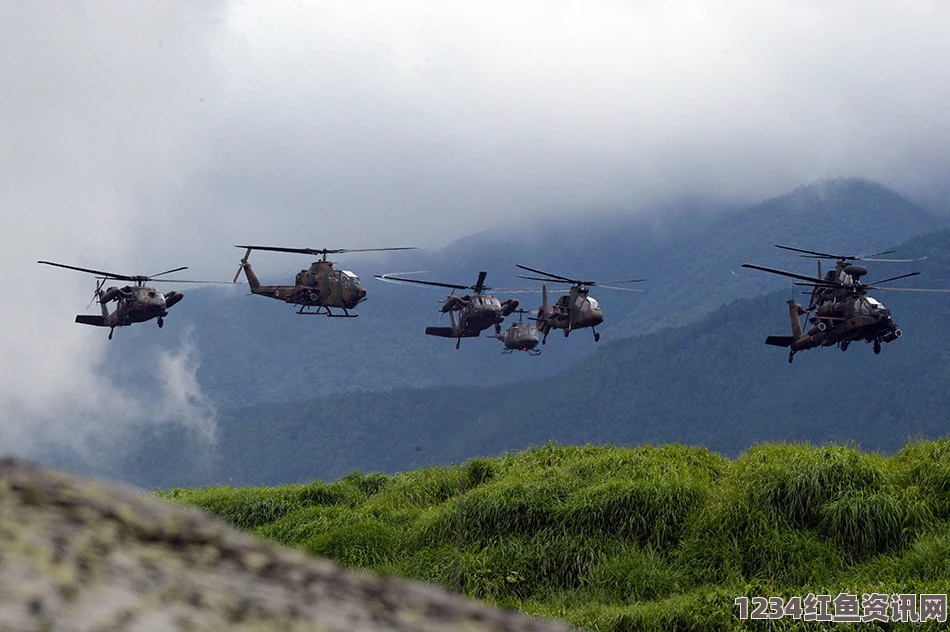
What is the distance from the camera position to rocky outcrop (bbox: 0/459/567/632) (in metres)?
1.34

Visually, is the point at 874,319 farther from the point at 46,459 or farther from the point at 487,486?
the point at 46,459

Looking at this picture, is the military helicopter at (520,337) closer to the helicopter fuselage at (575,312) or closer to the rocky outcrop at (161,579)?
the helicopter fuselage at (575,312)

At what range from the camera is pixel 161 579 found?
1.46 m

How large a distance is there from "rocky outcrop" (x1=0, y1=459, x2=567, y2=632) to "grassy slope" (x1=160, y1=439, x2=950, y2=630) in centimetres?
1256

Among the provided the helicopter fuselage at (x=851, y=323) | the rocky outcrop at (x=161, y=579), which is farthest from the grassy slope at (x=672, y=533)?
the rocky outcrop at (x=161, y=579)

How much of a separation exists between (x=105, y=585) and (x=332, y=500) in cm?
2050

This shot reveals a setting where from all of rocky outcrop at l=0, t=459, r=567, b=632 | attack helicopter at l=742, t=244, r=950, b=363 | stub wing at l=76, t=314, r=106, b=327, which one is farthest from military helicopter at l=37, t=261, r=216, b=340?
rocky outcrop at l=0, t=459, r=567, b=632

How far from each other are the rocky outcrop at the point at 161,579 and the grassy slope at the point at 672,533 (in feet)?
41.2

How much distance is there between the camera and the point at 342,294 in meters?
36.2

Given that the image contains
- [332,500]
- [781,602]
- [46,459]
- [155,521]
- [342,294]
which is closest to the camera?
[155,521]

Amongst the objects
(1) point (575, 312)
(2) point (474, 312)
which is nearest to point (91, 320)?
(2) point (474, 312)

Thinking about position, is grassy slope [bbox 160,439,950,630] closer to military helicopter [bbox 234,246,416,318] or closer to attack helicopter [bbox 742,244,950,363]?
attack helicopter [bbox 742,244,950,363]

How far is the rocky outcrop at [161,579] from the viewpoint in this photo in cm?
134

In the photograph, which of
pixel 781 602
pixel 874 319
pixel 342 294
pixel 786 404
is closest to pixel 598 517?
pixel 781 602
